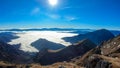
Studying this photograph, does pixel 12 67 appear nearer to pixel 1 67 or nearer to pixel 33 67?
pixel 1 67

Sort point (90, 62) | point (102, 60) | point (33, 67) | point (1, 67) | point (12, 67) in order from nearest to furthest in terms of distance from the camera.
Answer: point (102, 60) → point (90, 62) → point (33, 67) → point (12, 67) → point (1, 67)

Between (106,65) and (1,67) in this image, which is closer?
(106,65)

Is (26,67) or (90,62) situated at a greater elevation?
(90,62)

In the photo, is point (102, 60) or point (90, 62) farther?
point (90, 62)

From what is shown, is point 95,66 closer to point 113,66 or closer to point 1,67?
point 113,66

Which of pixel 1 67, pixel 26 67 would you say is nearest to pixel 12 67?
pixel 1 67

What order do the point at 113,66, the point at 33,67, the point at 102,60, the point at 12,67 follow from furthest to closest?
the point at 12,67 < the point at 33,67 < the point at 102,60 < the point at 113,66

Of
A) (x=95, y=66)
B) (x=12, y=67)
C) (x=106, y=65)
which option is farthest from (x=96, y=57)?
(x=12, y=67)

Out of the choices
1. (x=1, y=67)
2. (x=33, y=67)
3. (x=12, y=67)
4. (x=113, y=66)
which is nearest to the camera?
(x=113, y=66)

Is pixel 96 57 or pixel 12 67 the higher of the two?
pixel 96 57
